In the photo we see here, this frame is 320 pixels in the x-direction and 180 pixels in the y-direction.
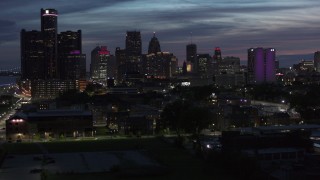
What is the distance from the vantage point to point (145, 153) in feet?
47.1

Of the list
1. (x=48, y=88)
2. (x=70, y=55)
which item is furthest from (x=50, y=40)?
(x=48, y=88)

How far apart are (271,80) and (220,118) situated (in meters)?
42.0

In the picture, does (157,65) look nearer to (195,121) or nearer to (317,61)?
(317,61)

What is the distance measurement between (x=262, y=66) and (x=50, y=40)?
23.9m

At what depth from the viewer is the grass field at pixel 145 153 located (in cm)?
1130

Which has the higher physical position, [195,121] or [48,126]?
[195,121]

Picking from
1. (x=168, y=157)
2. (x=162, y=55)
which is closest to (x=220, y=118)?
(x=168, y=157)

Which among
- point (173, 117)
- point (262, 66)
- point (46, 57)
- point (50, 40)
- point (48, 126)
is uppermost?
point (50, 40)

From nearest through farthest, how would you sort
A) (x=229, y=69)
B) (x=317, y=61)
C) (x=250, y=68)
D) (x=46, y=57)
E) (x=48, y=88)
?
(x=48, y=88) < (x=46, y=57) < (x=250, y=68) < (x=229, y=69) < (x=317, y=61)

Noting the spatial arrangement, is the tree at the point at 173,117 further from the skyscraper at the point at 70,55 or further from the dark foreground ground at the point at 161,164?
the skyscraper at the point at 70,55

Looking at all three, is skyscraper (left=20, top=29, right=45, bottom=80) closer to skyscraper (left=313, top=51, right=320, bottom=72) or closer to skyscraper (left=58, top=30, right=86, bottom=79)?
skyscraper (left=58, top=30, right=86, bottom=79)

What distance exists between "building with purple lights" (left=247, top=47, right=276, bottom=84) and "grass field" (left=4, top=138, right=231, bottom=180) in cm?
4507

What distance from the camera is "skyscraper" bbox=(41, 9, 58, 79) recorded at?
52.3 metres

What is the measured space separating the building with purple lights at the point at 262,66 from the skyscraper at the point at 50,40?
2126cm
